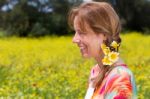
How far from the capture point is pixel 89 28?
1.97 m

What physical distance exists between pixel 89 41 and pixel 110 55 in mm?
96

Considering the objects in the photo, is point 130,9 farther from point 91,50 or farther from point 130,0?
point 91,50

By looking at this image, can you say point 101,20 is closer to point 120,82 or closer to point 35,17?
point 120,82

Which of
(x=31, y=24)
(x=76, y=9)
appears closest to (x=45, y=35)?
(x=31, y=24)

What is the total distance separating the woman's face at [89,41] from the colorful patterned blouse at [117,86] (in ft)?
0.32

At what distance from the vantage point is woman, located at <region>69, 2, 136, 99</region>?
1.93 metres

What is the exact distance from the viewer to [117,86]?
75.0 inches

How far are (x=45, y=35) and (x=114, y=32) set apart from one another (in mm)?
20069

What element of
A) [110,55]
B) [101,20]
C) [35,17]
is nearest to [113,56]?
[110,55]

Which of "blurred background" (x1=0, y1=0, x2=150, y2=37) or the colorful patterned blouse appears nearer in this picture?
the colorful patterned blouse

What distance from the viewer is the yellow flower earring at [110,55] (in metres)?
1.94

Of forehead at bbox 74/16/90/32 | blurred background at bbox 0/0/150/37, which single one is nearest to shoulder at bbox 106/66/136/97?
forehead at bbox 74/16/90/32

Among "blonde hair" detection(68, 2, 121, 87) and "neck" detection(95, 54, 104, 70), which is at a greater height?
"blonde hair" detection(68, 2, 121, 87)

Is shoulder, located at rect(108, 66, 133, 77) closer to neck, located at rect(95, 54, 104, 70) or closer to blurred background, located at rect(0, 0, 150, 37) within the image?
neck, located at rect(95, 54, 104, 70)
